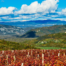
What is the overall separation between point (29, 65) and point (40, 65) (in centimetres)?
90

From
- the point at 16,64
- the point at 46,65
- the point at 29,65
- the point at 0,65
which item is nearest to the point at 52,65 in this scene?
the point at 46,65

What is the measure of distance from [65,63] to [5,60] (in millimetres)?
6056

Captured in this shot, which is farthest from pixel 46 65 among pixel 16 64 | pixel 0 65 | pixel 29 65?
pixel 0 65

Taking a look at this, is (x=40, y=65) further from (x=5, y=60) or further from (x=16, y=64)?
(x=5, y=60)

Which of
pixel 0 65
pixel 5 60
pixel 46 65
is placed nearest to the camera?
pixel 46 65

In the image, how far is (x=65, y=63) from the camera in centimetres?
1103

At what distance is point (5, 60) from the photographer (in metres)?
14.0

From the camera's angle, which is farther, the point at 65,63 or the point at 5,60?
the point at 5,60

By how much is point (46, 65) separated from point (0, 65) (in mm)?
4399

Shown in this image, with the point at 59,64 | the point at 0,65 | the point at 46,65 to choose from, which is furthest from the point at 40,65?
the point at 0,65

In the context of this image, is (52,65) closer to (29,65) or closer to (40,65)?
(40,65)

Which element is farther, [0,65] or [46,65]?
[0,65]

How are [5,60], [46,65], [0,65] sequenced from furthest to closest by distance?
[5,60] → [0,65] → [46,65]

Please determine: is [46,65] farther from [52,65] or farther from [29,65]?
[29,65]
